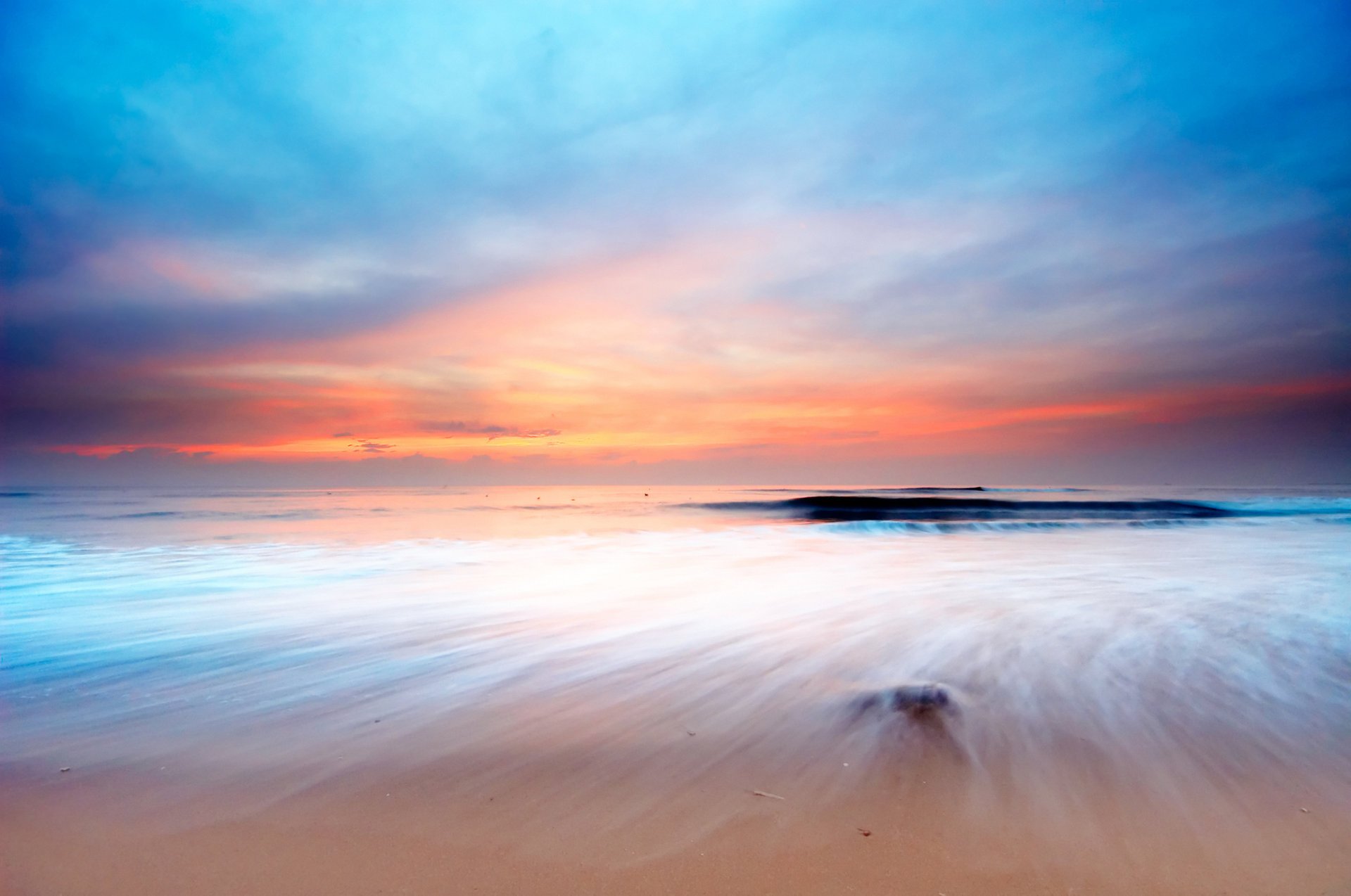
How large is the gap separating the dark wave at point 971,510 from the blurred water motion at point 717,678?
16.1 metres

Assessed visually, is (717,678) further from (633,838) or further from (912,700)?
(633,838)

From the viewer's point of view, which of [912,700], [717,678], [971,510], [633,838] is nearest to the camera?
[633,838]

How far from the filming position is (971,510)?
32094 mm

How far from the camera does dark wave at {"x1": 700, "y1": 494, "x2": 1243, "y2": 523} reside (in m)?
26.8

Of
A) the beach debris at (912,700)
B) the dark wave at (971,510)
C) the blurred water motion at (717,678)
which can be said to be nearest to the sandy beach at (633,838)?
the blurred water motion at (717,678)

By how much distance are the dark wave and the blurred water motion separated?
1613cm

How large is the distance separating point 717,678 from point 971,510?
103 feet

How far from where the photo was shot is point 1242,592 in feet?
26.2

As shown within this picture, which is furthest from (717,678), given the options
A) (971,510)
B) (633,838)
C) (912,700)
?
(971,510)

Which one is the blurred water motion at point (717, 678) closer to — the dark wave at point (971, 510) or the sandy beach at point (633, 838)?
the sandy beach at point (633, 838)

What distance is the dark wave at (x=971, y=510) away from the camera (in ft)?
87.9

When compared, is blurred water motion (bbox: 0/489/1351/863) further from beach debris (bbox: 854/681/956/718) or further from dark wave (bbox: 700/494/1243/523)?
dark wave (bbox: 700/494/1243/523)

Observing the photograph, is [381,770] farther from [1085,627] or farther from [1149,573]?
[1149,573]

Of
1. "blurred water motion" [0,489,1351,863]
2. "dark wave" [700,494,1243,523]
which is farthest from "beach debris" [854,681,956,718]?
"dark wave" [700,494,1243,523]
